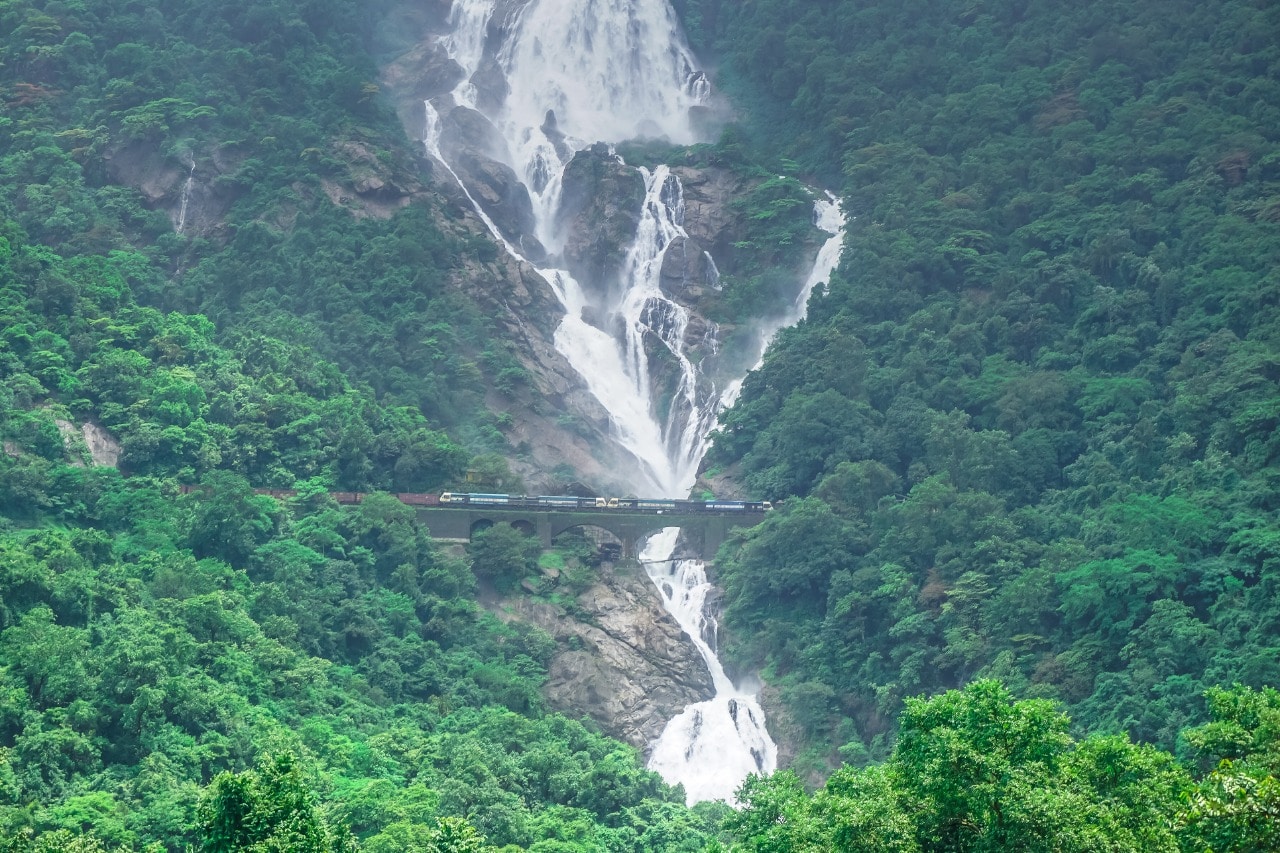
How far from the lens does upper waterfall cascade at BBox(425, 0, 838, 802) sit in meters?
66.7

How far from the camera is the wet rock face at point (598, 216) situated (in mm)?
92375

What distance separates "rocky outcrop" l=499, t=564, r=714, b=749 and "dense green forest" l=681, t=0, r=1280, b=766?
108 inches

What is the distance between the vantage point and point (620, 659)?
67.5 meters

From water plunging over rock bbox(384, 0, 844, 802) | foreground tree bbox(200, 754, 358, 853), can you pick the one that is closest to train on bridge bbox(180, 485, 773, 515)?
water plunging over rock bbox(384, 0, 844, 802)

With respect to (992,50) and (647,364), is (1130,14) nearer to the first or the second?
(992,50)

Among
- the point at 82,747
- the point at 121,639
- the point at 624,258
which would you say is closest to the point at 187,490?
the point at 121,639

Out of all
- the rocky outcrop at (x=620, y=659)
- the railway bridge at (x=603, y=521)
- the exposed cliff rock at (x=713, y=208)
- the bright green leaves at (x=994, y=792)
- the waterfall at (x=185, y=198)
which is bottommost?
the bright green leaves at (x=994, y=792)

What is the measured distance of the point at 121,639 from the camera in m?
51.5

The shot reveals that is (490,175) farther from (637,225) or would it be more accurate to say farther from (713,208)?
(713,208)

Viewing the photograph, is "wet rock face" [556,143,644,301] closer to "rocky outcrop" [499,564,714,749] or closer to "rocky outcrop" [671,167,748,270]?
"rocky outcrop" [671,167,748,270]

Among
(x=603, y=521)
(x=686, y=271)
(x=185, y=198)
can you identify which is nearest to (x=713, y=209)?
(x=686, y=271)

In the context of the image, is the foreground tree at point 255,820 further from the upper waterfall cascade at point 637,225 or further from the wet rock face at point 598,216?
the wet rock face at point 598,216

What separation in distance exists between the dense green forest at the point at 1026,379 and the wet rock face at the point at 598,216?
27.9 ft

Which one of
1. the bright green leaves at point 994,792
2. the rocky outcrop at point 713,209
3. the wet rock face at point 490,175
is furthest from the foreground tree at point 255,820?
the wet rock face at point 490,175
